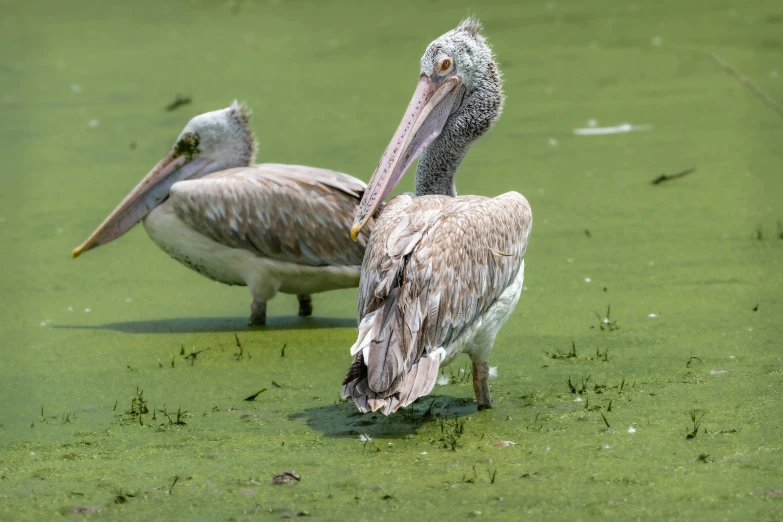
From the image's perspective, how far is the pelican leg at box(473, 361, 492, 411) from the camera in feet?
14.6

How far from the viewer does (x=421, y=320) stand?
4.07 metres

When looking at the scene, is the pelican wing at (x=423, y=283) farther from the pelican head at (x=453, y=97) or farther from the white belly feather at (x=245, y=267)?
the white belly feather at (x=245, y=267)

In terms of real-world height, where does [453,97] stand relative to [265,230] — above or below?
above

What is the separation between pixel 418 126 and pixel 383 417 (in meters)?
1.31

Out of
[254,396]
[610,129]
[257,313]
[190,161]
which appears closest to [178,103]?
[610,129]

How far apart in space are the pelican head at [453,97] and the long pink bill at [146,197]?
178 cm

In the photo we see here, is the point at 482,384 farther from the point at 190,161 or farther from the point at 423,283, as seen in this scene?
the point at 190,161

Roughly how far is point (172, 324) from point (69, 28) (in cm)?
939

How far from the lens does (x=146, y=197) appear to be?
628 cm

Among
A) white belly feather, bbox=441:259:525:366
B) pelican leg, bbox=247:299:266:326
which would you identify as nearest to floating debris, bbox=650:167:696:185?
pelican leg, bbox=247:299:266:326

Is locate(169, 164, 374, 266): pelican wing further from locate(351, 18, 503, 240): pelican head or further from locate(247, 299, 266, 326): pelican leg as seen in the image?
locate(351, 18, 503, 240): pelican head

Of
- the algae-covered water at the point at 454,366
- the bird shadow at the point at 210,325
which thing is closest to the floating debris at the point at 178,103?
the algae-covered water at the point at 454,366

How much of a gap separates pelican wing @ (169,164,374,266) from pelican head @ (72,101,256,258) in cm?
33

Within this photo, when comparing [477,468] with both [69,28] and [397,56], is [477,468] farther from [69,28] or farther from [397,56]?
[69,28]
